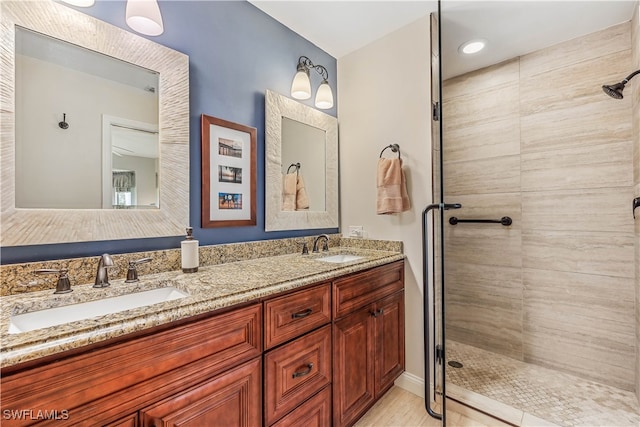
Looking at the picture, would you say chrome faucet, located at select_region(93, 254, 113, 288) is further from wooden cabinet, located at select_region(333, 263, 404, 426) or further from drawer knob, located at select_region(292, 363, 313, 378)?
wooden cabinet, located at select_region(333, 263, 404, 426)

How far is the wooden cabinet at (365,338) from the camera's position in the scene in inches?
54.1

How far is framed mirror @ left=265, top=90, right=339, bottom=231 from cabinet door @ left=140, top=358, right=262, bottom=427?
949 mm

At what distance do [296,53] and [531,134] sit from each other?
6.15 ft

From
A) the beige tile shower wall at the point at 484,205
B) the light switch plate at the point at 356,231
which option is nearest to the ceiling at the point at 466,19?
the beige tile shower wall at the point at 484,205

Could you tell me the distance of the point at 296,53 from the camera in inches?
79.2

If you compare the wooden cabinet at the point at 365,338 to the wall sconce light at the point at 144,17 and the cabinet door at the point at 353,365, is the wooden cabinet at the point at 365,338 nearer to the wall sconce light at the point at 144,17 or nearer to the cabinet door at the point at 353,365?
the cabinet door at the point at 353,365

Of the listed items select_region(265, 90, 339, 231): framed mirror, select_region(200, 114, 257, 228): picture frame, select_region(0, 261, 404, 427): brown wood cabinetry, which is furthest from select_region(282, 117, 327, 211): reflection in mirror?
select_region(0, 261, 404, 427): brown wood cabinetry

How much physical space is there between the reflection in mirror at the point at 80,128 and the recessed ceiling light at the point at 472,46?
82.3 inches

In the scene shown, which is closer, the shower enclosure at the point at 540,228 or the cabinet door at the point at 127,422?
the cabinet door at the point at 127,422

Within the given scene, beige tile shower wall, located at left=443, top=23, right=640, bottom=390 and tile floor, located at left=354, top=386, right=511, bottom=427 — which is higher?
beige tile shower wall, located at left=443, top=23, right=640, bottom=390

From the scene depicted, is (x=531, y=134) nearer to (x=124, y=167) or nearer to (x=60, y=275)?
(x=124, y=167)

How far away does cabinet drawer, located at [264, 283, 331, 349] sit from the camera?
106 cm

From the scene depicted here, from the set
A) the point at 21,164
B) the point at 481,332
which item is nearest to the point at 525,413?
the point at 481,332

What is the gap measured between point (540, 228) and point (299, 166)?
187 centimetres
